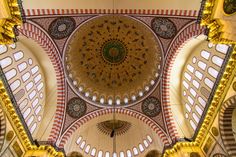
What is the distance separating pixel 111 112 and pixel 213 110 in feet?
21.8

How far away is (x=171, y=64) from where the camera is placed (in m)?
12.4

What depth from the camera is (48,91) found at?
13.1m

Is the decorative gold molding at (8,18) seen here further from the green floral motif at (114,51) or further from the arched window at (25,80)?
the green floral motif at (114,51)

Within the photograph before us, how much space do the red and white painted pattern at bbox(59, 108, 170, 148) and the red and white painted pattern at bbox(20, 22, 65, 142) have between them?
65 centimetres

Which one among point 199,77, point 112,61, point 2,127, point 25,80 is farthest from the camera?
point 112,61

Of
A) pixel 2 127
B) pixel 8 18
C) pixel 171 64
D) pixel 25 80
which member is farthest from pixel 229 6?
pixel 2 127

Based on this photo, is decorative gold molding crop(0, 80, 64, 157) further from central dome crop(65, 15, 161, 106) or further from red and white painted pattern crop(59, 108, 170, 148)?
central dome crop(65, 15, 161, 106)

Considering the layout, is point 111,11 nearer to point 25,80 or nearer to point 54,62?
point 54,62

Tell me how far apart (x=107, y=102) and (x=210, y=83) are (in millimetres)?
7141

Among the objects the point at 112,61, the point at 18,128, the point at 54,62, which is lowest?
the point at 18,128

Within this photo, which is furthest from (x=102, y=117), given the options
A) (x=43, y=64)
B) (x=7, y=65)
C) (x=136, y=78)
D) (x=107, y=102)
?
(x=7, y=65)

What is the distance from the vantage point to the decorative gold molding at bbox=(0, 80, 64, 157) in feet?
28.8

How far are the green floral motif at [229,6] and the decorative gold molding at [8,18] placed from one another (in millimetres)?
6676

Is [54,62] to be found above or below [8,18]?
above
